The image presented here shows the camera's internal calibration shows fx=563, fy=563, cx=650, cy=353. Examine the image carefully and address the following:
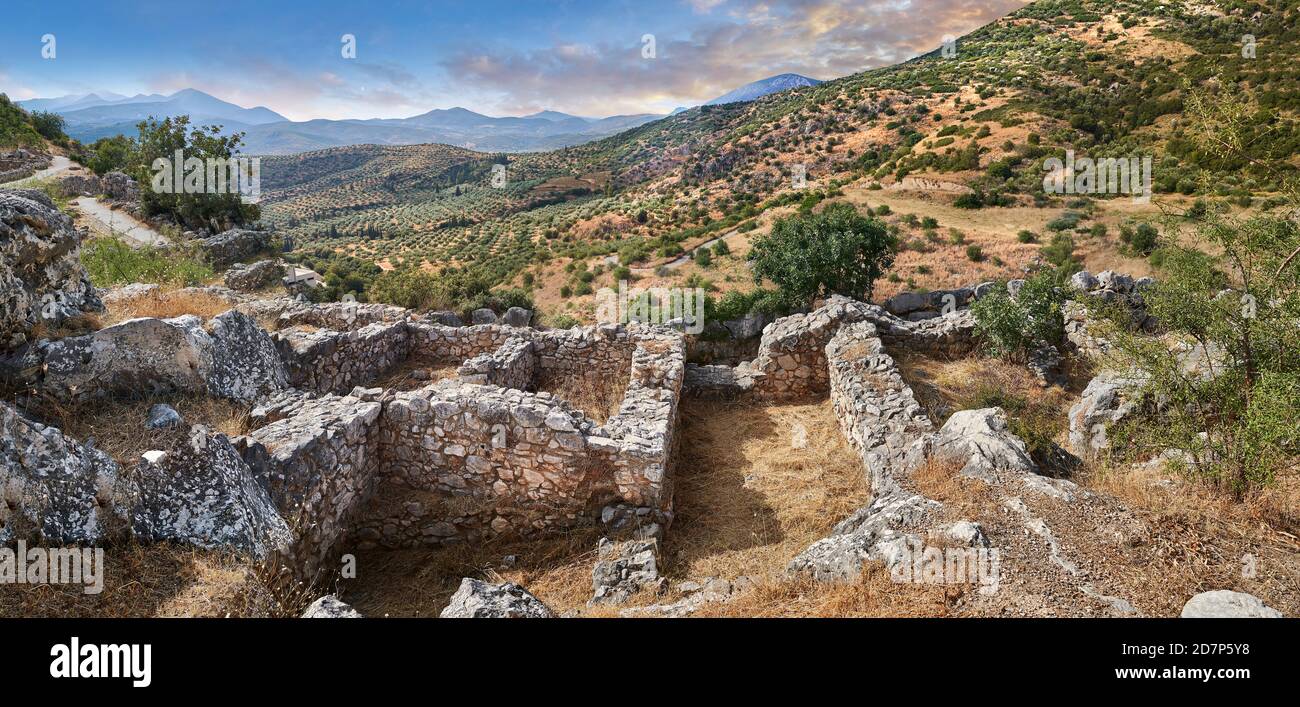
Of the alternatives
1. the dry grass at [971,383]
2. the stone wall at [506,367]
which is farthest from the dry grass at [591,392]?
the dry grass at [971,383]

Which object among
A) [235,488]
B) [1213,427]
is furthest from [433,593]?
[1213,427]

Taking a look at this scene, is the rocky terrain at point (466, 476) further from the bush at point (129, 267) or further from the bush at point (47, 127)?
the bush at point (47, 127)

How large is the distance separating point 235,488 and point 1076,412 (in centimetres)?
953

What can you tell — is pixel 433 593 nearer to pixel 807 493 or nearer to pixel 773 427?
pixel 807 493

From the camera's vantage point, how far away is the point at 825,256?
16.3m

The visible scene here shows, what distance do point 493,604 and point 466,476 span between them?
109 inches

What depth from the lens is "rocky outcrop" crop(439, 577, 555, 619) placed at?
368cm

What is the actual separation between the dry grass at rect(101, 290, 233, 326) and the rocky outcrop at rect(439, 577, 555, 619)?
19.3 ft

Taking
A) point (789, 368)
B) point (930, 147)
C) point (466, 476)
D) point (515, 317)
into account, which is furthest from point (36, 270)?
point (930, 147)

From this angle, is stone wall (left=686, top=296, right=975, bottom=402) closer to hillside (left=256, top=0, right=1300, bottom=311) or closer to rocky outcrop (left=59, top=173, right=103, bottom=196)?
hillside (left=256, top=0, right=1300, bottom=311)

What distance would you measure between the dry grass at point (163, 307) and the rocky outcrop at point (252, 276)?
7896 mm

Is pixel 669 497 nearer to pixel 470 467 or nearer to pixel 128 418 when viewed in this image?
pixel 470 467

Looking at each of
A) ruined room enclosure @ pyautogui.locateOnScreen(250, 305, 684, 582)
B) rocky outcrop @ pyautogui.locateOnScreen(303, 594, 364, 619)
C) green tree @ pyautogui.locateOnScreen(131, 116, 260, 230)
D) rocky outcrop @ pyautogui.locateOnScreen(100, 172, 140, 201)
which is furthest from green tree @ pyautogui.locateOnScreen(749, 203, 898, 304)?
rocky outcrop @ pyautogui.locateOnScreen(100, 172, 140, 201)

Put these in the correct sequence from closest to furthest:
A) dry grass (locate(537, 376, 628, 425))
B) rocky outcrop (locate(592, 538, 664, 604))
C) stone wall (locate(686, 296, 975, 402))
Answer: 1. rocky outcrop (locate(592, 538, 664, 604))
2. dry grass (locate(537, 376, 628, 425))
3. stone wall (locate(686, 296, 975, 402))
